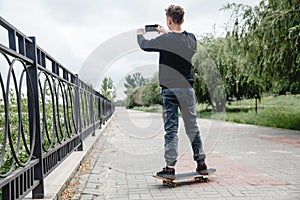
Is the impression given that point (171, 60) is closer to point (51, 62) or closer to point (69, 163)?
point (51, 62)

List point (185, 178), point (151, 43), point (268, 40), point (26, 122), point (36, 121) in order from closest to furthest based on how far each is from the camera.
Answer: point (36, 121)
point (26, 122)
point (151, 43)
point (185, 178)
point (268, 40)

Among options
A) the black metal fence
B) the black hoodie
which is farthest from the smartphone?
the black metal fence

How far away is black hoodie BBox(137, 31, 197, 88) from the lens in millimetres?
3904

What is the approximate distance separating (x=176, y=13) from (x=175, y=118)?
116cm

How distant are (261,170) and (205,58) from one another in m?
17.8

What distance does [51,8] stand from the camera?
6828mm

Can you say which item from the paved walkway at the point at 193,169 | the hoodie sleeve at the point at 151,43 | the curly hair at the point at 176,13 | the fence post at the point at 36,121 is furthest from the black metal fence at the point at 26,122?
the curly hair at the point at 176,13

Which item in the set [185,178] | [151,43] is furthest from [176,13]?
[185,178]

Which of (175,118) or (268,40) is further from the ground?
(268,40)

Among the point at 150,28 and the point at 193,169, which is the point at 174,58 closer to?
the point at 150,28

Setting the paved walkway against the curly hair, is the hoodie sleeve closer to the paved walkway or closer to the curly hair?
the curly hair

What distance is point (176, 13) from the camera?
400 cm

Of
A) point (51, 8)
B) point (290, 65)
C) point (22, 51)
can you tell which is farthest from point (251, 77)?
point (22, 51)

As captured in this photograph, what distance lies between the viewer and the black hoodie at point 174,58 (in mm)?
3904
